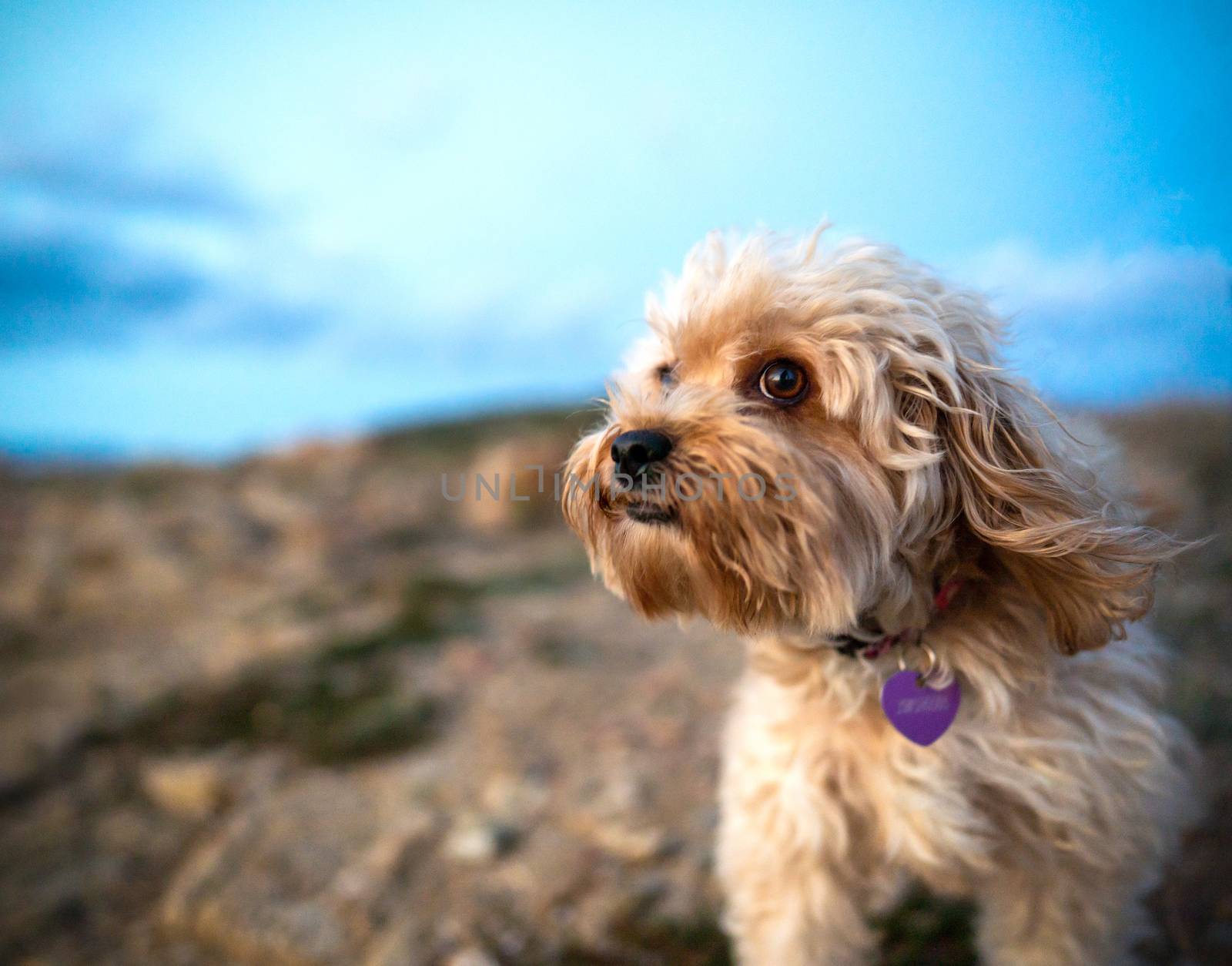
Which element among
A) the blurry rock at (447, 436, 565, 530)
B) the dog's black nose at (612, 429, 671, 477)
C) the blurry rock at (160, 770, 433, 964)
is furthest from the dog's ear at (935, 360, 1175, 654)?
the blurry rock at (447, 436, 565, 530)

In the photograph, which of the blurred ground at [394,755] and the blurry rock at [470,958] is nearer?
the blurry rock at [470,958]

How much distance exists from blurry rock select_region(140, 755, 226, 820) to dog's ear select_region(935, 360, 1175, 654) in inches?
138

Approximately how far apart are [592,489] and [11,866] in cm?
336

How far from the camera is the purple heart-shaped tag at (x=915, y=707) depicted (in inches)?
77.3

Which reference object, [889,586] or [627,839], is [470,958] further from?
[889,586]

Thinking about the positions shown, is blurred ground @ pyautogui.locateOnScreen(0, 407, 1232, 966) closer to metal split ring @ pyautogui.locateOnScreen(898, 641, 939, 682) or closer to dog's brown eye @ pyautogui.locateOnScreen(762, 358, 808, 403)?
metal split ring @ pyautogui.locateOnScreen(898, 641, 939, 682)

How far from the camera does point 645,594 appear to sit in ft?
6.72

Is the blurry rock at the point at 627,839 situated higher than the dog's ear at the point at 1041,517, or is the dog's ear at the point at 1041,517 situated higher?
the dog's ear at the point at 1041,517

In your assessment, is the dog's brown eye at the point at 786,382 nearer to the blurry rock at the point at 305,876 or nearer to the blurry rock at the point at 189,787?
the blurry rock at the point at 305,876

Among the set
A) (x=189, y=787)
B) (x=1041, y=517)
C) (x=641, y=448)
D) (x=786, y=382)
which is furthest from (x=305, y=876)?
(x=1041, y=517)

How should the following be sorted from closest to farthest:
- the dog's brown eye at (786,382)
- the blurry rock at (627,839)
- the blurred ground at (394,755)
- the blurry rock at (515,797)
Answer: the dog's brown eye at (786,382) < the blurred ground at (394,755) < the blurry rock at (627,839) < the blurry rock at (515,797)

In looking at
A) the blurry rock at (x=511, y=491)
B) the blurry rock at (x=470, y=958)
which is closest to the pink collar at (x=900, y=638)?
the blurry rock at (x=470, y=958)

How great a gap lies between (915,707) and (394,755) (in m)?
2.72

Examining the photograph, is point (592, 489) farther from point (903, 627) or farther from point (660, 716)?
point (660, 716)
